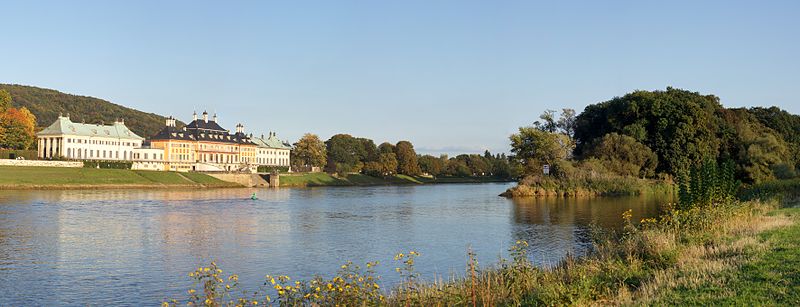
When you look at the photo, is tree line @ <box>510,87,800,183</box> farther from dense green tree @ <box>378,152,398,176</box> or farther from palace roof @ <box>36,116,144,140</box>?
palace roof @ <box>36,116,144,140</box>

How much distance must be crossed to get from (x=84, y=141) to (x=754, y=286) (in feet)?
418

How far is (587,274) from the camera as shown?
48.7ft

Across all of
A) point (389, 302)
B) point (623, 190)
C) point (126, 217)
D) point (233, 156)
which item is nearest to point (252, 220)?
point (126, 217)

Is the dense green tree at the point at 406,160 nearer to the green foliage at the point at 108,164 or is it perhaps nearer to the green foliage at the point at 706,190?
the green foliage at the point at 108,164

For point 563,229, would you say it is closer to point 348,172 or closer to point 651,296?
point 651,296

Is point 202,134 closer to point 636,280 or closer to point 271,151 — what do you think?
point 271,151

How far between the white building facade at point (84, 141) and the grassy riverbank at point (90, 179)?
22.1 metres

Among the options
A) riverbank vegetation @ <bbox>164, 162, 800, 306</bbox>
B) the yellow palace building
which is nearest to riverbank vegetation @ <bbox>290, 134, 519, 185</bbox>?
the yellow palace building

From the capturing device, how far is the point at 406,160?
14750 cm

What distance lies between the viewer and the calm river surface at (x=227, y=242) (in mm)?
19125

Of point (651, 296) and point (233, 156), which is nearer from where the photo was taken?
point (651, 296)

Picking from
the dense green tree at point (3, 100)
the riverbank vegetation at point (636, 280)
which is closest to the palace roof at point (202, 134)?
the dense green tree at point (3, 100)

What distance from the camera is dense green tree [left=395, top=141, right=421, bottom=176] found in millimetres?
146375

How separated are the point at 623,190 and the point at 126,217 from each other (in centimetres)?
4834
